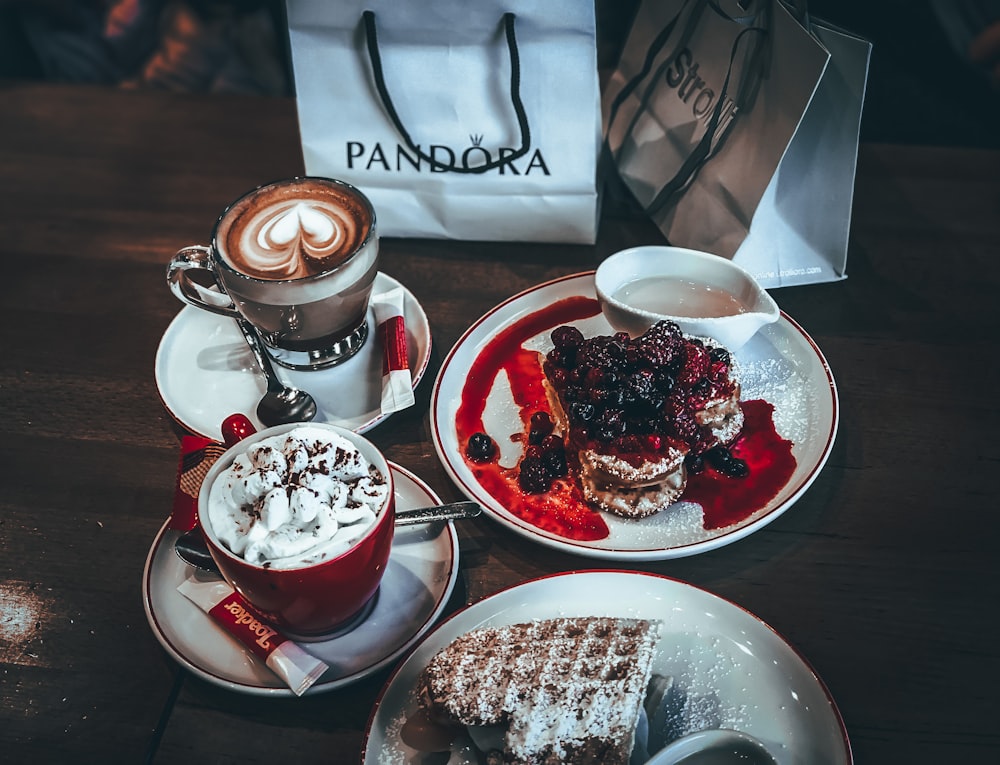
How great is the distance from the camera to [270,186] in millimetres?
1677

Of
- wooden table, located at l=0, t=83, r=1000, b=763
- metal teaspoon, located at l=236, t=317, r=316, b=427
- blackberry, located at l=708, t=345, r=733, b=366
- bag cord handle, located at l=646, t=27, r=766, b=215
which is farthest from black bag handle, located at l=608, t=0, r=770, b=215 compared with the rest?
metal teaspoon, located at l=236, t=317, r=316, b=427

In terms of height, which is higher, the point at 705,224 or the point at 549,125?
the point at 549,125

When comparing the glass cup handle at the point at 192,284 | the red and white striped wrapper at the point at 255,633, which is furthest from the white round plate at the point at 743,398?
the glass cup handle at the point at 192,284

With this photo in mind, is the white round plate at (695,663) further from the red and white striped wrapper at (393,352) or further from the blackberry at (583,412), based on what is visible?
the red and white striped wrapper at (393,352)

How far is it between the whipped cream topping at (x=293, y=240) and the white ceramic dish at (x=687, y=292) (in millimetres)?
497

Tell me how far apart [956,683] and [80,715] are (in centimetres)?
120

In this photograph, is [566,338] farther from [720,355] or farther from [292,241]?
[292,241]

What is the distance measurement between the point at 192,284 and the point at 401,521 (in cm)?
70

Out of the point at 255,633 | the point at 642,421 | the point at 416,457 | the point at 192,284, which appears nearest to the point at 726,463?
the point at 642,421

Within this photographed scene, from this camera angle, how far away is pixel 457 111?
1729 millimetres

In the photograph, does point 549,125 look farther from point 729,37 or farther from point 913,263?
point 913,263

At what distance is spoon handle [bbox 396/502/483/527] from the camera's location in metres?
1.25

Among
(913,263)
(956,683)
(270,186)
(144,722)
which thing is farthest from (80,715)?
(913,263)

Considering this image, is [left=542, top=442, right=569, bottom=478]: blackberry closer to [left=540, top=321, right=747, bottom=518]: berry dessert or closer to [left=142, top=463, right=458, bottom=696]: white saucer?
[left=540, top=321, right=747, bottom=518]: berry dessert
